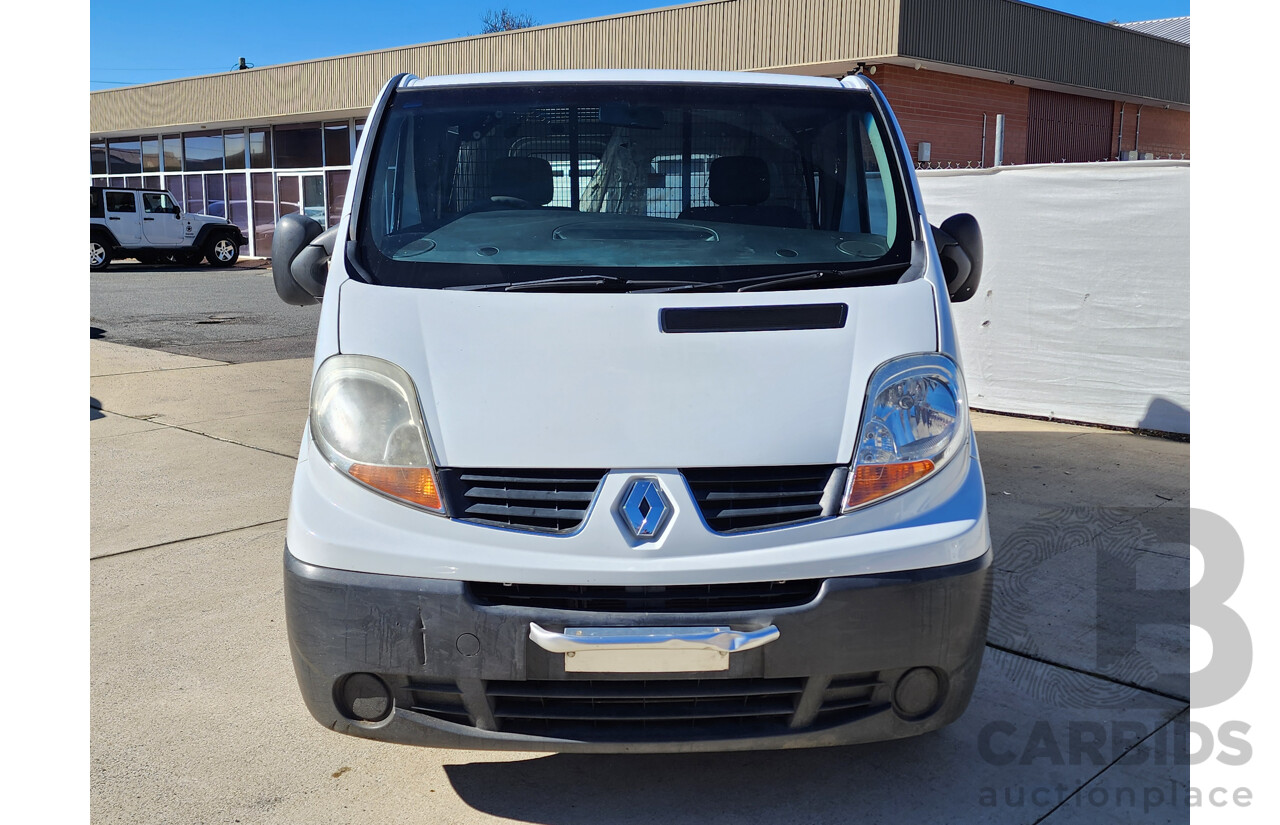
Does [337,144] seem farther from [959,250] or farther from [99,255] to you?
[959,250]

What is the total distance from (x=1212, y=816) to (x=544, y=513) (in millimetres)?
1945

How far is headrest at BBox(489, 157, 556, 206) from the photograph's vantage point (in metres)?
3.56

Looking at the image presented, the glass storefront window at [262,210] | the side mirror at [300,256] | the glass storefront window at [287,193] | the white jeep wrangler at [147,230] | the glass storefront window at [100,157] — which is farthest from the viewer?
the glass storefront window at [100,157]

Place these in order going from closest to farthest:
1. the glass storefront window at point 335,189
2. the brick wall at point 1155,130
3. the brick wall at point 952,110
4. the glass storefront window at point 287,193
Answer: the brick wall at point 952,110 → the brick wall at point 1155,130 → the glass storefront window at point 335,189 → the glass storefront window at point 287,193

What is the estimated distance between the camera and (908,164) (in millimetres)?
3523

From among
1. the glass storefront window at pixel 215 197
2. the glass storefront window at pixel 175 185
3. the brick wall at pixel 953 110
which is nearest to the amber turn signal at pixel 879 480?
the brick wall at pixel 953 110

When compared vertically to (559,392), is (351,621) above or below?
below

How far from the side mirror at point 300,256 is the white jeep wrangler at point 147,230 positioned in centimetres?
2391

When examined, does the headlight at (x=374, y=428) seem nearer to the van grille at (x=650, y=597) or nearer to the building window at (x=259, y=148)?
the van grille at (x=650, y=597)

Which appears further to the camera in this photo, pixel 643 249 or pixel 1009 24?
pixel 1009 24

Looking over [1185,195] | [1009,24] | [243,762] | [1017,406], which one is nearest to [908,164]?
[243,762]

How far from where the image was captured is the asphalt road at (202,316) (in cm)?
1241

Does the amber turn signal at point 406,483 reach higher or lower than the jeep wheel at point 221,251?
lower

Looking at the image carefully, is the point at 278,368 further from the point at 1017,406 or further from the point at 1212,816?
the point at 1212,816
